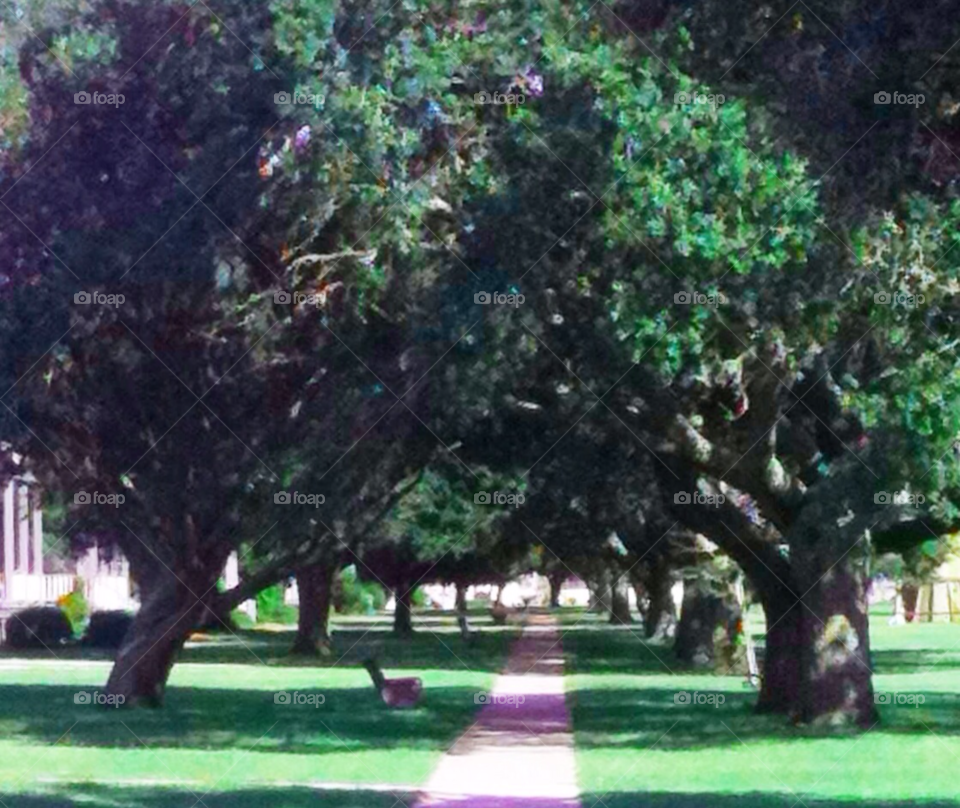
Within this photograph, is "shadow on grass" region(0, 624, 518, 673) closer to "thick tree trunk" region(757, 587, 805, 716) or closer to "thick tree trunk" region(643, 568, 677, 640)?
"thick tree trunk" region(643, 568, 677, 640)

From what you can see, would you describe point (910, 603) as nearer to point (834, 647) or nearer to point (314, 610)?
point (314, 610)

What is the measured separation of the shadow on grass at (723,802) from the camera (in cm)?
1734

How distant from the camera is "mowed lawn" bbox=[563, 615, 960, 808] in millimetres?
18438

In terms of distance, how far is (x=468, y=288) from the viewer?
2130 centimetres

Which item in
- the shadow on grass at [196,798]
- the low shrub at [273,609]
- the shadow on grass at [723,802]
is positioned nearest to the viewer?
the shadow on grass at [196,798]

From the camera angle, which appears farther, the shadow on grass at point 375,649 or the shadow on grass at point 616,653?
the shadow on grass at point 375,649

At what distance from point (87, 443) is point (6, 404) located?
485 cm

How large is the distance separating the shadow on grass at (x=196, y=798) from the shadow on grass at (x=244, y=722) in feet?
18.6

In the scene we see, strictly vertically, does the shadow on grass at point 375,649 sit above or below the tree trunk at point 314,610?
below

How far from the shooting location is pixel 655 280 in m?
20.2

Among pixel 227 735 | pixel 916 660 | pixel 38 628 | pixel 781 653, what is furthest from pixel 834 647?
pixel 38 628

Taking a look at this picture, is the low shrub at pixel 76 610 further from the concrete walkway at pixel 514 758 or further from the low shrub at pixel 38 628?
the concrete walkway at pixel 514 758

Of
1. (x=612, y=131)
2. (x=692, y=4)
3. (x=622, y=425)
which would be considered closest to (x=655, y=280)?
(x=612, y=131)

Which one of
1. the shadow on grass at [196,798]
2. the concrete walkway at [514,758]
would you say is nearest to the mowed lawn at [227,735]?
the shadow on grass at [196,798]
